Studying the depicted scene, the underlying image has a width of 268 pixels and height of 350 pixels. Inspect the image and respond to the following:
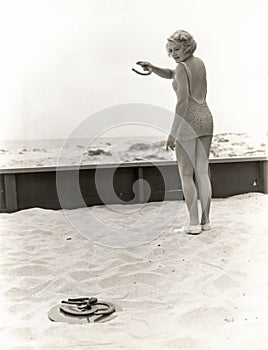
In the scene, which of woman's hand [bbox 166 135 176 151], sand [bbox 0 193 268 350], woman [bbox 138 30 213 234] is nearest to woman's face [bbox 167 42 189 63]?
woman [bbox 138 30 213 234]

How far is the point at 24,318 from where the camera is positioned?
81 cm

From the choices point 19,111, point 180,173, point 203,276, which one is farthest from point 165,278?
point 19,111

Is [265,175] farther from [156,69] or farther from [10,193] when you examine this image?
[10,193]

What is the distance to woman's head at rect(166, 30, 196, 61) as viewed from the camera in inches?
33.4

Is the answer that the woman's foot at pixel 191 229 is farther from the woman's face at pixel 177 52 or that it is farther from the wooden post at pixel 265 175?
the woman's face at pixel 177 52

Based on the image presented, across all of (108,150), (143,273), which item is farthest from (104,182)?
(143,273)

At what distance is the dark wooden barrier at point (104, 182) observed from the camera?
89 centimetres

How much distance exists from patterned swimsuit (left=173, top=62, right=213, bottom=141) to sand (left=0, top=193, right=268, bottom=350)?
0.12 metres

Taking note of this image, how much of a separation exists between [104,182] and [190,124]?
0.53 ft

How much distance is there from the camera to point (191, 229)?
907 mm

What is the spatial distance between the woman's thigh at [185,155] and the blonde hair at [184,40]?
0.14 m

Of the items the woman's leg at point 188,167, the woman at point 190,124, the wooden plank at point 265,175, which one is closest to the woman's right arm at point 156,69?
the woman at point 190,124

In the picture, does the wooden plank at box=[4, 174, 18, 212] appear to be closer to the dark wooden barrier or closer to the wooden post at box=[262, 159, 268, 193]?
the dark wooden barrier

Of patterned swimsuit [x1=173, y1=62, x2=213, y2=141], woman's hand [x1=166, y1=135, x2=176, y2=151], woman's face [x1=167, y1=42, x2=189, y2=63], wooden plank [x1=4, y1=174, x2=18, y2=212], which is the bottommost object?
wooden plank [x1=4, y1=174, x2=18, y2=212]
